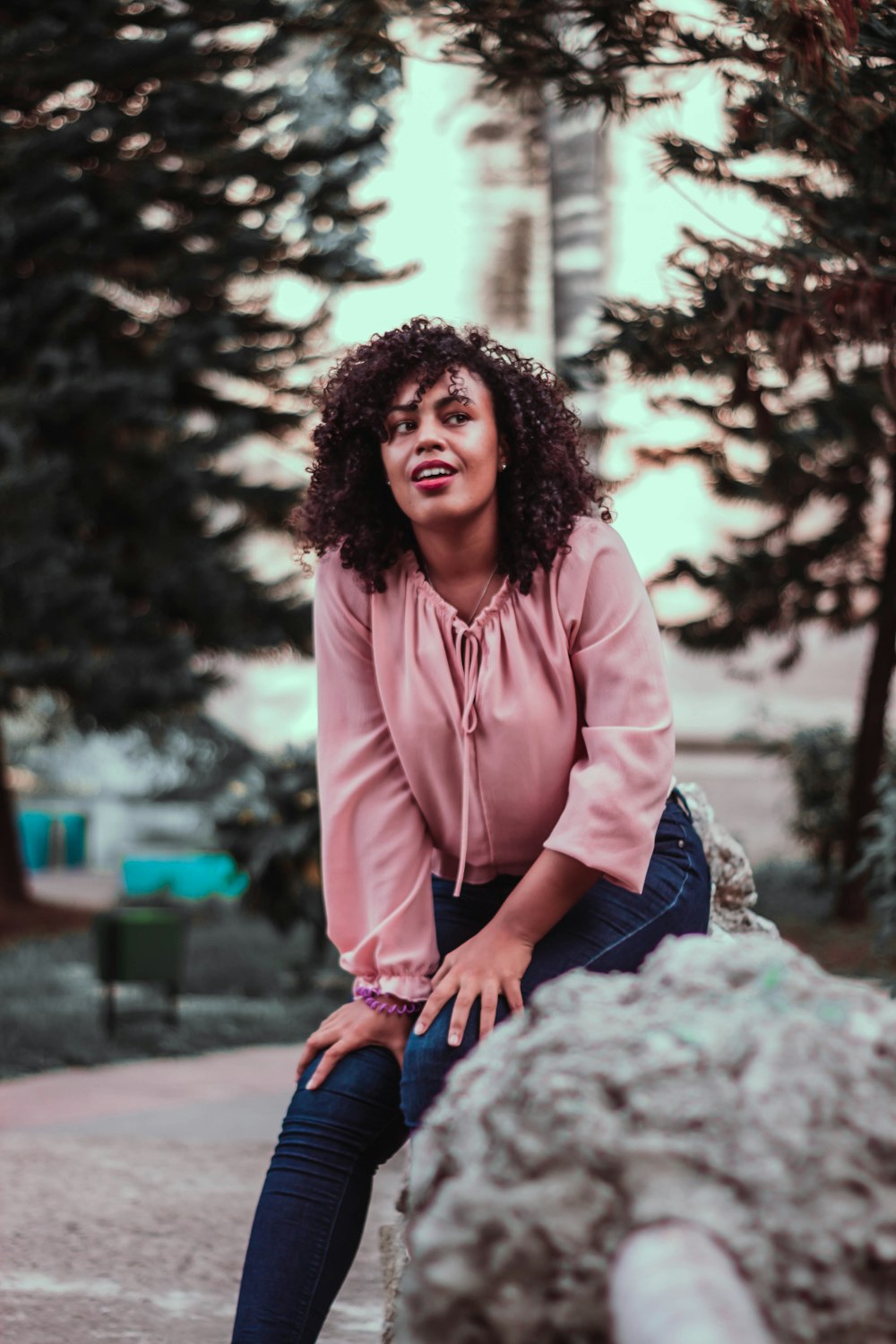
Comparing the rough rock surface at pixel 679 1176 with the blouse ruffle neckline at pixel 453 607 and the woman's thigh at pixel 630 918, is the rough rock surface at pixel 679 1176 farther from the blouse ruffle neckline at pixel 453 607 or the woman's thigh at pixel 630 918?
the blouse ruffle neckline at pixel 453 607

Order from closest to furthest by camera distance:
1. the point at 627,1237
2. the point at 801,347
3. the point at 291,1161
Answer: the point at 627,1237
the point at 291,1161
the point at 801,347

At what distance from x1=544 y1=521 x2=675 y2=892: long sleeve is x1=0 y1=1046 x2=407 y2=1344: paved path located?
1.25 meters

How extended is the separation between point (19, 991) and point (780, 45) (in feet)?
20.4

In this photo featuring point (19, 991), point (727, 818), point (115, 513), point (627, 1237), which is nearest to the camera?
point (627, 1237)

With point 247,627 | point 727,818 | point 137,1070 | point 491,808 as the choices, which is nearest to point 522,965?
point 491,808

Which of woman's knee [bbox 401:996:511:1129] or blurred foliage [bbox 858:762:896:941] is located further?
blurred foliage [bbox 858:762:896:941]

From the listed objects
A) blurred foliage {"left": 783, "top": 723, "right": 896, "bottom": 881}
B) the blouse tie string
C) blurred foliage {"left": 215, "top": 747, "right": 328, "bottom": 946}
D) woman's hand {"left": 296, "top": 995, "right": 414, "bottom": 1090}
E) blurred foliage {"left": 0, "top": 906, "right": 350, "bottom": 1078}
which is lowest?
blurred foliage {"left": 783, "top": 723, "right": 896, "bottom": 881}

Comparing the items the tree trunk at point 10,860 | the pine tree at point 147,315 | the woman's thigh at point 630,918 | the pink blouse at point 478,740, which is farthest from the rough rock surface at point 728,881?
the tree trunk at point 10,860

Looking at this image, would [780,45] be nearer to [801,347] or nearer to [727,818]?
[801,347]

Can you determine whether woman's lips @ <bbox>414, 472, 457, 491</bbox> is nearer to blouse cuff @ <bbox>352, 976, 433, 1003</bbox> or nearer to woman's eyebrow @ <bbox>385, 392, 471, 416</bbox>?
woman's eyebrow @ <bbox>385, 392, 471, 416</bbox>

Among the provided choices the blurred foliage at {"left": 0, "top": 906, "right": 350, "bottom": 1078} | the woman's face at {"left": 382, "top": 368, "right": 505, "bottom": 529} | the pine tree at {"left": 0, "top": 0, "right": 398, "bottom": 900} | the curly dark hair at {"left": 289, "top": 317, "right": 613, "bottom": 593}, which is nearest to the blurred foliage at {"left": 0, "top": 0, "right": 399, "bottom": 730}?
the pine tree at {"left": 0, "top": 0, "right": 398, "bottom": 900}

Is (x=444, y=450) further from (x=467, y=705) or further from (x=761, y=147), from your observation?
(x=761, y=147)

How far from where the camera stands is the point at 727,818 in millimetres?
14062

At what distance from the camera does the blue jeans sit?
198 cm
